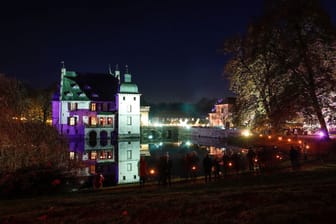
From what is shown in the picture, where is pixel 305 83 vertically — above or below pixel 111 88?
below

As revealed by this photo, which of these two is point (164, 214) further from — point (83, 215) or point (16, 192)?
point (16, 192)

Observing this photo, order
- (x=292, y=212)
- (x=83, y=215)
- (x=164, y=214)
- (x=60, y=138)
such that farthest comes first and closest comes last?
(x=60, y=138) → (x=83, y=215) → (x=164, y=214) → (x=292, y=212)

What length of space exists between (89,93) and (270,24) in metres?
46.8

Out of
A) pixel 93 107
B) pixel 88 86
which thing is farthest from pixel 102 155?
pixel 88 86

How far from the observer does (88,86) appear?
6394 centimetres

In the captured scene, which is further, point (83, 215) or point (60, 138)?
point (60, 138)

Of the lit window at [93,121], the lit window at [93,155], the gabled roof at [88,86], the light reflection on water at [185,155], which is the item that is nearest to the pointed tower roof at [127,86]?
the gabled roof at [88,86]

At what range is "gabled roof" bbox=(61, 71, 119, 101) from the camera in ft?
200

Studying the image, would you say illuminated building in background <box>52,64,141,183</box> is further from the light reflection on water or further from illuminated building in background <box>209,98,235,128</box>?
illuminated building in background <box>209,98,235,128</box>

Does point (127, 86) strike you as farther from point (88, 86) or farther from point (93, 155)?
point (93, 155)

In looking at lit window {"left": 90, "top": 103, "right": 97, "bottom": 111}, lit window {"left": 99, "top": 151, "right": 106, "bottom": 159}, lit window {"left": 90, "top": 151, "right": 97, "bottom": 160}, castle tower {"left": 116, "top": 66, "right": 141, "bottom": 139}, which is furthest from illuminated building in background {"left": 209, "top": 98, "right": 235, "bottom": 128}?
lit window {"left": 90, "top": 151, "right": 97, "bottom": 160}

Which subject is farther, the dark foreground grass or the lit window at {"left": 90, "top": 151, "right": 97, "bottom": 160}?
the lit window at {"left": 90, "top": 151, "right": 97, "bottom": 160}

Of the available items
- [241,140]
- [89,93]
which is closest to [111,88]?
[89,93]

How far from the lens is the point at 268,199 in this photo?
24.8 feet
